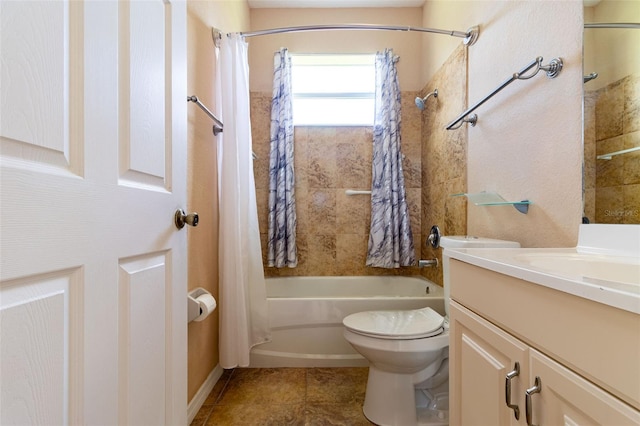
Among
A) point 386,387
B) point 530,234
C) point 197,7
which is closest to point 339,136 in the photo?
point 197,7

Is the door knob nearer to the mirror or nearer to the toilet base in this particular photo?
the toilet base

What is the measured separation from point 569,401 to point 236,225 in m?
1.49

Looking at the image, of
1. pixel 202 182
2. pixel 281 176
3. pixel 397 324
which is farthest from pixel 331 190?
pixel 397 324

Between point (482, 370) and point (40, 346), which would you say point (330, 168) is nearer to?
point (482, 370)

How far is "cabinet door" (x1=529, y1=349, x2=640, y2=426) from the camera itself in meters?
0.46

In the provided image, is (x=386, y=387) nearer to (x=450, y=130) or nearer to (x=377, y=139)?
(x=450, y=130)

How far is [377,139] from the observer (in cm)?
244

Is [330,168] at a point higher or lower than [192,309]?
higher

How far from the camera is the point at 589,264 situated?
2.71 ft

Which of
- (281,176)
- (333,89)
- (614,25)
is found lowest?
(281,176)

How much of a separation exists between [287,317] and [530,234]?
1.41 meters

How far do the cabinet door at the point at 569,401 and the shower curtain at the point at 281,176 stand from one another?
1.92m

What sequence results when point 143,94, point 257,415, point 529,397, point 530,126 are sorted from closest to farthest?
point 529,397
point 143,94
point 530,126
point 257,415

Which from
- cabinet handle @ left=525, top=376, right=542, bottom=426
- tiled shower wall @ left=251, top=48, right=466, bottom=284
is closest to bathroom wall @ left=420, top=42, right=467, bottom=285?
tiled shower wall @ left=251, top=48, right=466, bottom=284
